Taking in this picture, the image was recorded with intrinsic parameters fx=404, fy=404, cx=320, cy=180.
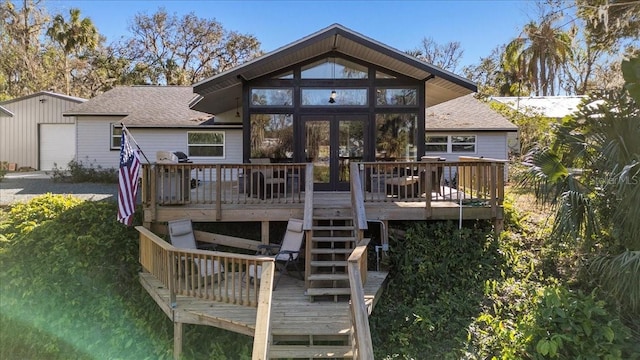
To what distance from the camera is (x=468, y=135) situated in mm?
15570

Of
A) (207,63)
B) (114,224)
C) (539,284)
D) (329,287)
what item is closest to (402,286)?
(329,287)

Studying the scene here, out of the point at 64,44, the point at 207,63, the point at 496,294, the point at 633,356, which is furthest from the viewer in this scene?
the point at 207,63

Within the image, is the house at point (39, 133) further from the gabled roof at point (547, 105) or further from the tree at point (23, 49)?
the gabled roof at point (547, 105)

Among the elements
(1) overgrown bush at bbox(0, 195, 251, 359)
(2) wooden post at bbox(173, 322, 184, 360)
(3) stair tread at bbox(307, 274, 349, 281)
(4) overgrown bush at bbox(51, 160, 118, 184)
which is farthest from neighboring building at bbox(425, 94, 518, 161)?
(4) overgrown bush at bbox(51, 160, 118, 184)

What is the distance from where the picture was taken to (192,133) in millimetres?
14898

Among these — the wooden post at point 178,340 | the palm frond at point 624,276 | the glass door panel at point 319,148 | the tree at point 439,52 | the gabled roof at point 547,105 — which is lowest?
the wooden post at point 178,340

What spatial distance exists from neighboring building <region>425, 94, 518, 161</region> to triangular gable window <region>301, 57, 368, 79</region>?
6340mm

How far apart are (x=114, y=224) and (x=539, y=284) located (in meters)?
7.55

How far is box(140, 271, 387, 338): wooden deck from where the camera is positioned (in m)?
5.19

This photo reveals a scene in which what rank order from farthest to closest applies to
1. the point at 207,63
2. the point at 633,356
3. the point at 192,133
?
the point at 207,63 → the point at 192,133 → the point at 633,356

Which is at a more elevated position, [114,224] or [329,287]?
[114,224]

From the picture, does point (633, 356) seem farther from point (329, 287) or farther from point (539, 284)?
point (329, 287)

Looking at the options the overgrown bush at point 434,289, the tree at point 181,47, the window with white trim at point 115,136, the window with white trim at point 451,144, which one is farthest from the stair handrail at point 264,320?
the tree at point 181,47

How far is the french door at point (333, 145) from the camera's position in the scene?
31.7 feet
